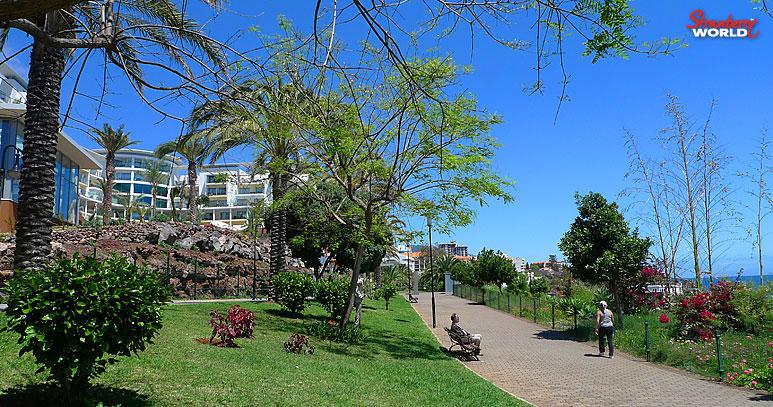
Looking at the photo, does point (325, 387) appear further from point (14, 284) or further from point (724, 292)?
point (724, 292)

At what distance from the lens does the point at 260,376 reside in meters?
8.73

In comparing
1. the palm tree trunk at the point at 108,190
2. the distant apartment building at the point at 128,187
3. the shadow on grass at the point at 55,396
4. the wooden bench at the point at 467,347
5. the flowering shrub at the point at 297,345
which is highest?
the distant apartment building at the point at 128,187

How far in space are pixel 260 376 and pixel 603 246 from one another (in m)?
14.6

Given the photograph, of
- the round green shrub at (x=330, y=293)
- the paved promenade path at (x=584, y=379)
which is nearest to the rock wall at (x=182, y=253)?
the round green shrub at (x=330, y=293)

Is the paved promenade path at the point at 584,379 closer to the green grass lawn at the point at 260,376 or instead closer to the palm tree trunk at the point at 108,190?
the green grass lawn at the point at 260,376

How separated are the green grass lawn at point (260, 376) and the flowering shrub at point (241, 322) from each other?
0.26 metres

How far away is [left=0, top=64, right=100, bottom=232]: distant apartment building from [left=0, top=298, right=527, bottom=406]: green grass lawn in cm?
1525

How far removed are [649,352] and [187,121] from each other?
1430 cm

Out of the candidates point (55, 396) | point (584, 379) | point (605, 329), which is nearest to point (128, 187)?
point (605, 329)

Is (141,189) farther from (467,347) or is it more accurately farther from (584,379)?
(584,379)

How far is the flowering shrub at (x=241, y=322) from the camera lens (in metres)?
12.2

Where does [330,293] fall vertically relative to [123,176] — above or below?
below

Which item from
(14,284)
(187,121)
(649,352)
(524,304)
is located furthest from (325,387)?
(524,304)

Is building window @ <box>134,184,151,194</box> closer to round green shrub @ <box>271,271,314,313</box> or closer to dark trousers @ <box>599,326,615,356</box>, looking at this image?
round green shrub @ <box>271,271,314,313</box>
